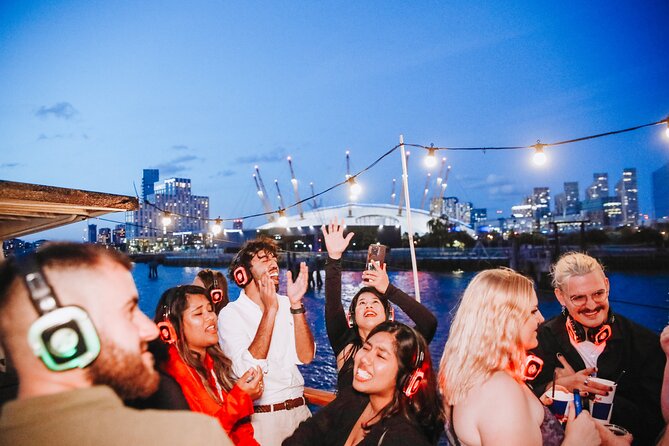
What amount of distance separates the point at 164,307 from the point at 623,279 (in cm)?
4541

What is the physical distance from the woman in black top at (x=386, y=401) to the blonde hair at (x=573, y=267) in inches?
61.2

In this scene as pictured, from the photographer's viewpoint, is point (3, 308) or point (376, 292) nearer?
point (3, 308)

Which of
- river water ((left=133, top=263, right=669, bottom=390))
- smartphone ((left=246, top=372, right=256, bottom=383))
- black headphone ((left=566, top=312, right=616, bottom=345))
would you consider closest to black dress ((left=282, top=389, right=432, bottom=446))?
smartphone ((left=246, top=372, right=256, bottom=383))

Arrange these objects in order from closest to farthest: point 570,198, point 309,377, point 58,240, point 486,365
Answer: point 58,240
point 486,365
point 309,377
point 570,198

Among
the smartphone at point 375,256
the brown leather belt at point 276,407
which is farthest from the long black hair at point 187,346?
the smartphone at point 375,256

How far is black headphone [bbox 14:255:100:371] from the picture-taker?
867mm

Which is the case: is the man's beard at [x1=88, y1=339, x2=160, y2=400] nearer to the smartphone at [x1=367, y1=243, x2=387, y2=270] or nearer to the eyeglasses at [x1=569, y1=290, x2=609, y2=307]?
the smartphone at [x1=367, y1=243, x2=387, y2=270]

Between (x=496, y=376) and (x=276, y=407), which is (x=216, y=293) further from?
(x=496, y=376)

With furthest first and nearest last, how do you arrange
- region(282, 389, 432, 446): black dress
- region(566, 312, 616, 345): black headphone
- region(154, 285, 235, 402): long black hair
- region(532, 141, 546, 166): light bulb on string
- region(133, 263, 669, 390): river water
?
region(133, 263, 669, 390): river water < region(532, 141, 546, 166): light bulb on string < region(566, 312, 616, 345): black headphone < region(154, 285, 235, 402): long black hair < region(282, 389, 432, 446): black dress

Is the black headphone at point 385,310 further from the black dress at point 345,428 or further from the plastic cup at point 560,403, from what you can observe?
the plastic cup at point 560,403

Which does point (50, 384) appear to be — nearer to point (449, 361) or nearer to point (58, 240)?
point (58, 240)

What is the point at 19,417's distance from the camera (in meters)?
0.82

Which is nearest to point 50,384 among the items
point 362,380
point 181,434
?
point 181,434

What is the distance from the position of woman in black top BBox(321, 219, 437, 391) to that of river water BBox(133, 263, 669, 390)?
33.6ft
